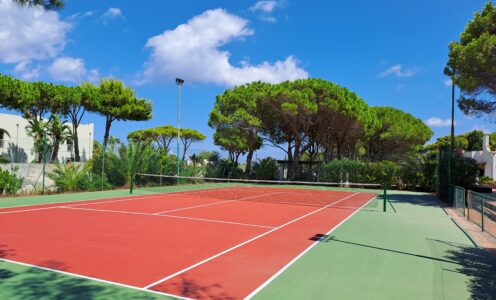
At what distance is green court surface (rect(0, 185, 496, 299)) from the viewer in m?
4.94

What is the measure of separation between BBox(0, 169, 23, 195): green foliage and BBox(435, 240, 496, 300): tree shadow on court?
16.5 metres

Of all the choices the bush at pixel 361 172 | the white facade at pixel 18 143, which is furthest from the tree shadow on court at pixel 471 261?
the white facade at pixel 18 143

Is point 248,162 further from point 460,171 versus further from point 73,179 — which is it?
point 460,171

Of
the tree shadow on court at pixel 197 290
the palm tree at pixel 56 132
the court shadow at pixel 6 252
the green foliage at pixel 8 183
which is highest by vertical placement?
the palm tree at pixel 56 132

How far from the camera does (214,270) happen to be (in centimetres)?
601

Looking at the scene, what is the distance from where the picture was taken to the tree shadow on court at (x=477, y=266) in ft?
17.4

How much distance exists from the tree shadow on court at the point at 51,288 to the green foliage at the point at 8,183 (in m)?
12.7

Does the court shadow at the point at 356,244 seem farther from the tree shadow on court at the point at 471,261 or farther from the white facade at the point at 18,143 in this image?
the white facade at the point at 18,143

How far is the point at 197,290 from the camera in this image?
5.06 metres

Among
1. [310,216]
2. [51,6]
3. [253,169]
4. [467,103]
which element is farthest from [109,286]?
[253,169]

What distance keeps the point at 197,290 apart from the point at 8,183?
49.0ft

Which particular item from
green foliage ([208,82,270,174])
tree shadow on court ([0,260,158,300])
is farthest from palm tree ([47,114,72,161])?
tree shadow on court ([0,260,158,300])

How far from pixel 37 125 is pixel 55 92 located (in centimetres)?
333

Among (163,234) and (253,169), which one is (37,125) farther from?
(163,234)
